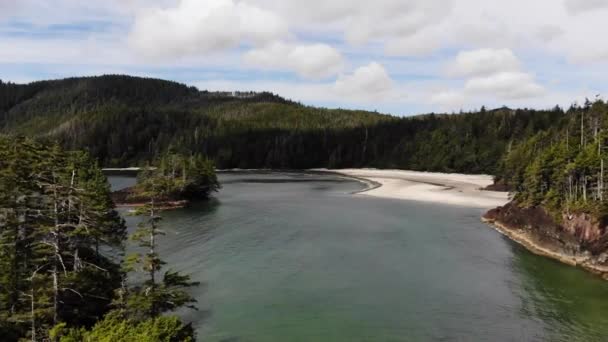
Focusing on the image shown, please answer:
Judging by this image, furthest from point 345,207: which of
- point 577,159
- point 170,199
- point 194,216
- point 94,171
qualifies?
point 94,171

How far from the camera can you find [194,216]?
88250 millimetres

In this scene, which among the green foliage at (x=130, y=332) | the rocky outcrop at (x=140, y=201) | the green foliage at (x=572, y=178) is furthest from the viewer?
the rocky outcrop at (x=140, y=201)

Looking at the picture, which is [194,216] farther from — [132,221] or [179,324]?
[179,324]

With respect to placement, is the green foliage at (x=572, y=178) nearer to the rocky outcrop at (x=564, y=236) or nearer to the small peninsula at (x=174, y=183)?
the rocky outcrop at (x=564, y=236)

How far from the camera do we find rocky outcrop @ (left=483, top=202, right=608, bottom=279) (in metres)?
52.7

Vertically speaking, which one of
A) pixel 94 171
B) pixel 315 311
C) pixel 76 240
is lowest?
pixel 315 311

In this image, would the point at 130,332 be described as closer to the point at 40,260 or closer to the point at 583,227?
the point at 40,260

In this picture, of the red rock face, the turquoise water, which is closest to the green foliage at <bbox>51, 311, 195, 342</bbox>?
the turquoise water

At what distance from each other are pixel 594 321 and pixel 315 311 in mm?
22503

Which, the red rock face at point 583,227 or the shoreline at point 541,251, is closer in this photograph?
the shoreline at point 541,251

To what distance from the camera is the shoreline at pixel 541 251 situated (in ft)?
170

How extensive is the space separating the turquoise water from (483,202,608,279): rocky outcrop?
7.11ft

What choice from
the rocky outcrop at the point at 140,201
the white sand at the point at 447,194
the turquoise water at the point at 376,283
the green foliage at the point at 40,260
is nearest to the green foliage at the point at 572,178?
the turquoise water at the point at 376,283

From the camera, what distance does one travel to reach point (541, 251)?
61.4m
